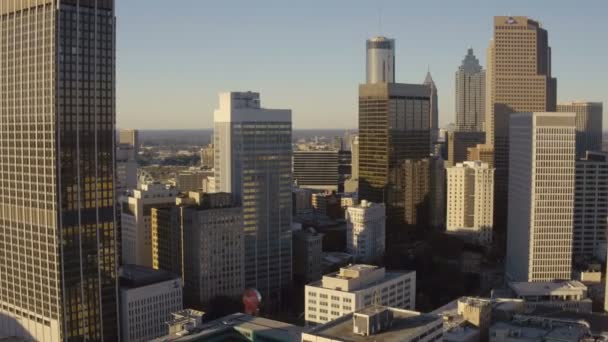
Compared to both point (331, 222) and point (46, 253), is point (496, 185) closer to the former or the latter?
point (331, 222)

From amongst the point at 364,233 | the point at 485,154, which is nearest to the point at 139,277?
the point at 364,233

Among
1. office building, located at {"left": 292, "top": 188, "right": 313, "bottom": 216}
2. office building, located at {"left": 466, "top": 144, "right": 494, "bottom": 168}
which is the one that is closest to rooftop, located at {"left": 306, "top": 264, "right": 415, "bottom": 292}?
office building, located at {"left": 292, "top": 188, "right": 313, "bottom": 216}

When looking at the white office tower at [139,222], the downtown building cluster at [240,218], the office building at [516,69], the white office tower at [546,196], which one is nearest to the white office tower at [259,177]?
the downtown building cluster at [240,218]

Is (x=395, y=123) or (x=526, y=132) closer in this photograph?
(x=526, y=132)

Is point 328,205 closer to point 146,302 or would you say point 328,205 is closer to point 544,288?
point 544,288

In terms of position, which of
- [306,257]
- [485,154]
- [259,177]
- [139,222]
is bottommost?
[306,257]

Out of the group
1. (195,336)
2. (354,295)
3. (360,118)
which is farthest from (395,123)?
(195,336)

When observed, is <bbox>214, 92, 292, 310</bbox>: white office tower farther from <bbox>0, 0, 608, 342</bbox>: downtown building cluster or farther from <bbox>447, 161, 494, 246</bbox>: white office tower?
<bbox>447, 161, 494, 246</bbox>: white office tower
